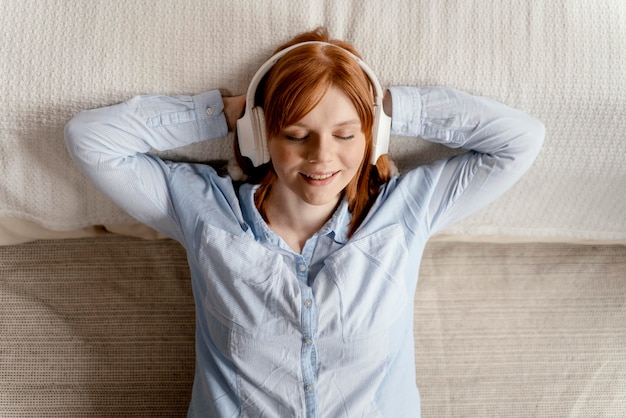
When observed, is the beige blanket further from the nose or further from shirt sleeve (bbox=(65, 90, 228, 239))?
the nose

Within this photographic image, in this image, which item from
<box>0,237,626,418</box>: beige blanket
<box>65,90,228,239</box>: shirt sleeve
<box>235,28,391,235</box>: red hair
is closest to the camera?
<box>235,28,391,235</box>: red hair

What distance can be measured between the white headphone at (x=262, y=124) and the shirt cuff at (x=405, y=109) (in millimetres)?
48

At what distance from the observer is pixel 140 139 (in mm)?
1229

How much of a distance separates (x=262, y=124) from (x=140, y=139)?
0.28 metres

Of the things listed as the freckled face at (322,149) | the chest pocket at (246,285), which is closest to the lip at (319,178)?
the freckled face at (322,149)

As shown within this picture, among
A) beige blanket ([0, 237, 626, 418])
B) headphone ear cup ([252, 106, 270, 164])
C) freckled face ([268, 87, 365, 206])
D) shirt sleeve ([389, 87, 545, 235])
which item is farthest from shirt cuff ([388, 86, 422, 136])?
beige blanket ([0, 237, 626, 418])

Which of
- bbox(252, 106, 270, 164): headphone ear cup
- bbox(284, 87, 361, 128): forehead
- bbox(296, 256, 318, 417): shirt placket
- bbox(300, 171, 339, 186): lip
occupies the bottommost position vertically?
bbox(296, 256, 318, 417): shirt placket

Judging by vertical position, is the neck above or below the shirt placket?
above

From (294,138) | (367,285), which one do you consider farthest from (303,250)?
(294,138)

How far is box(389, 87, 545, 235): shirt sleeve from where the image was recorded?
1237 mm

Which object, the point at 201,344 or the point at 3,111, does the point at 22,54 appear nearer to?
the point at 3,111

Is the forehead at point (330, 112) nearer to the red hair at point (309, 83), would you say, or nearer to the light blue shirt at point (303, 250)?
the red hair at point (309, 83)

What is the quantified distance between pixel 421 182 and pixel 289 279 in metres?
0.36

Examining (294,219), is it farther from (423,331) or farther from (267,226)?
(423,331)
